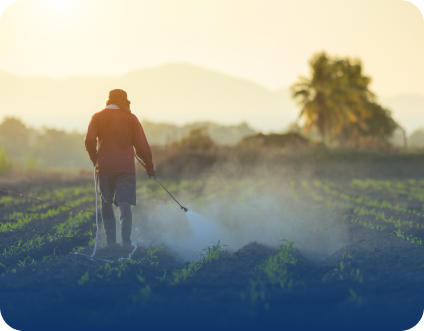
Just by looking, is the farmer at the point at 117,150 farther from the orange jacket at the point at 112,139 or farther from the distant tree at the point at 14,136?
the distant tree at the point at 14,136

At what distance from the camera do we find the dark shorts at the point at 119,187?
16.3 ft

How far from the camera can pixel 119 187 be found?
496 centimetres

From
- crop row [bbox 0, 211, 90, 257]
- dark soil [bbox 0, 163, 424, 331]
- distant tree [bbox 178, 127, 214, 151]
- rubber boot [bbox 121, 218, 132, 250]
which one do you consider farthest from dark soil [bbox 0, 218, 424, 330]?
distant tree [bbox 178, 127, 214, 151]

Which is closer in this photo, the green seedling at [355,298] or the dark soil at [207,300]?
the dark soil at [207,300]

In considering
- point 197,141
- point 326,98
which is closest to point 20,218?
point 197,141

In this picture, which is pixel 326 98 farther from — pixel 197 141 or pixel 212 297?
pixel 212 297

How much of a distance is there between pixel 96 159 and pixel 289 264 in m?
2.76

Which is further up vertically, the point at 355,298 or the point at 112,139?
the point at 112,139

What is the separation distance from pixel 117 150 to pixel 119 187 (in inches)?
18.5

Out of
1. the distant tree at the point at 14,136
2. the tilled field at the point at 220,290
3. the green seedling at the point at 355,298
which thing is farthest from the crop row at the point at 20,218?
the distant tree at the point at 14,136

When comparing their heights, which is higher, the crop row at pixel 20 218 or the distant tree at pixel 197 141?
the distant tree at pixel 197 141

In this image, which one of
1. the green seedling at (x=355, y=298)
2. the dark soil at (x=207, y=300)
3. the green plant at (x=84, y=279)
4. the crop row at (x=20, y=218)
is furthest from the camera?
the crop row at (x=20, y=218)

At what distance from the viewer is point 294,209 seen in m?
9.05

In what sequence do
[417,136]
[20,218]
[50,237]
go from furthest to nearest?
1. [417,136]
2. [20,218]
3. [50,237]
